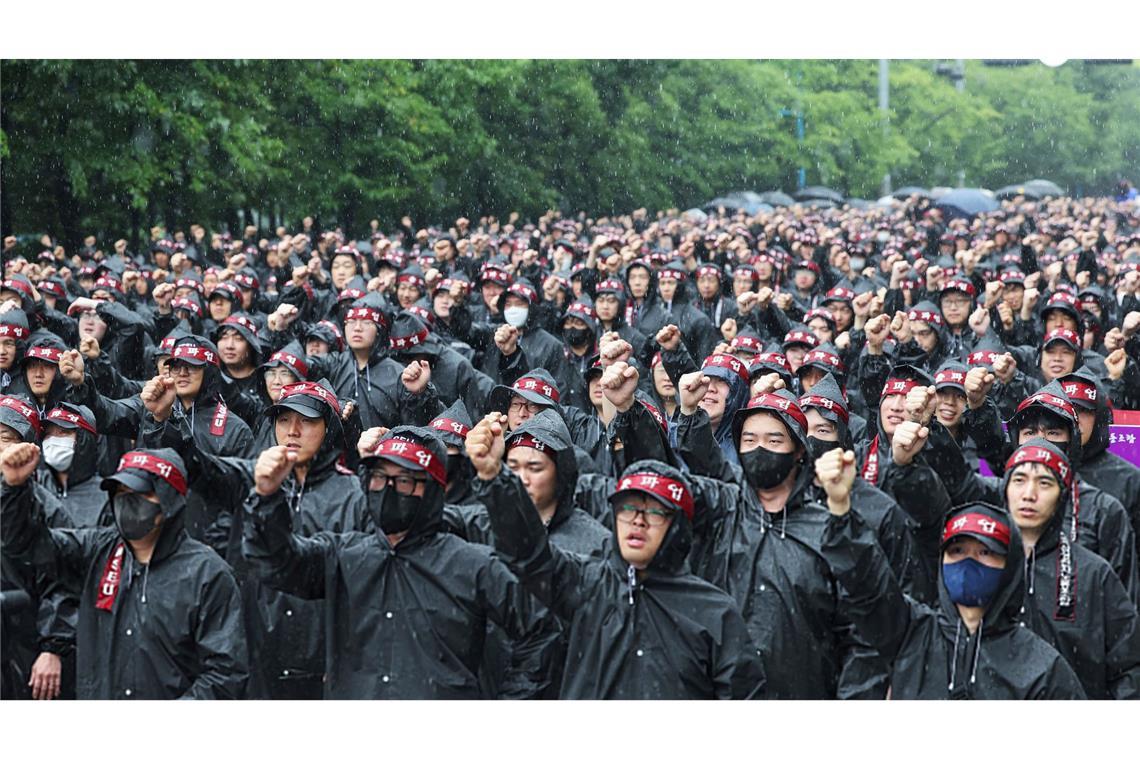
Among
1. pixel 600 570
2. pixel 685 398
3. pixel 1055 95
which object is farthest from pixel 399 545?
pixel 1055 95

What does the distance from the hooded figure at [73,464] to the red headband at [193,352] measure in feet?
2.52

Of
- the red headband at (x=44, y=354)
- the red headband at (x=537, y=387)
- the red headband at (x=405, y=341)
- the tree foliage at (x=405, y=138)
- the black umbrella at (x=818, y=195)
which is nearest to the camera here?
the red headband at (x=537, y=387)

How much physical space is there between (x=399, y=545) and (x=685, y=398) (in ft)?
7.44

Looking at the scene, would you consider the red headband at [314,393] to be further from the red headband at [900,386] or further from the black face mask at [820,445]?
the red headband at [900,386]

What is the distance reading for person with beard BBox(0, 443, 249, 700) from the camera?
6039mm

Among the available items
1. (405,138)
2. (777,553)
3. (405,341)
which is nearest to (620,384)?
(777,553)

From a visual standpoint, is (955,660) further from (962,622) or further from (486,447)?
(486,447)

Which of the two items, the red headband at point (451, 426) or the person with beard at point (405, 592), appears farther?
the red headband at point (451, 426)

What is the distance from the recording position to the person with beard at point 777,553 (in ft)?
20.9

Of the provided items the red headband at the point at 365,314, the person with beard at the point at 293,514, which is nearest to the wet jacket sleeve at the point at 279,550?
the person with beard at the point at 293,514

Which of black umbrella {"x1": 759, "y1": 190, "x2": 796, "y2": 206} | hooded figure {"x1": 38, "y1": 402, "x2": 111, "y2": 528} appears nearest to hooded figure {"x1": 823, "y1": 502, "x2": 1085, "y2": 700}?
hooded figure {"x1": 38, "y1": 402, "x2": 111, "y2": 528}

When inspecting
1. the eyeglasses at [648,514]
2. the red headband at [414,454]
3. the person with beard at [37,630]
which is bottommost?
the person with beard at [37,630]

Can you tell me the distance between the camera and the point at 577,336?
12508 mm

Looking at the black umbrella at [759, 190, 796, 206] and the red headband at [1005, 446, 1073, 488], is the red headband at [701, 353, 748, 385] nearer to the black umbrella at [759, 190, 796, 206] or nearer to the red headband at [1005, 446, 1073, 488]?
the red headband at [1005, 446, 1073, 488]
